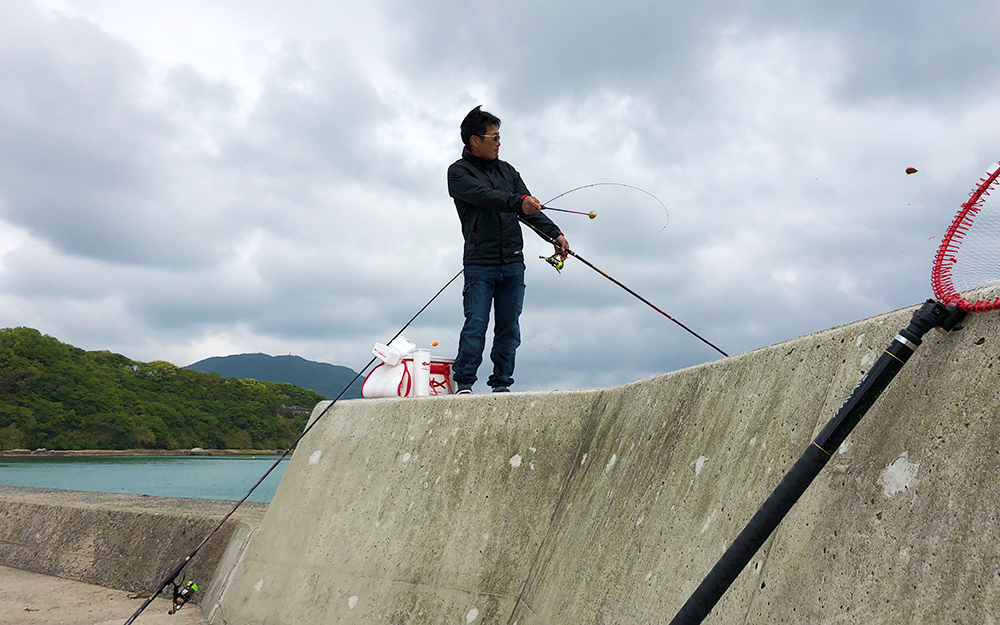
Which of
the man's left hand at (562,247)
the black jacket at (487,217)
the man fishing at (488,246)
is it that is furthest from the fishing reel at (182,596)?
the man's left hand at (562,247)

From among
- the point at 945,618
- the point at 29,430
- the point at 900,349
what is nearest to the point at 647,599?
the point at 945,618

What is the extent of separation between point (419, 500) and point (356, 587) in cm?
55

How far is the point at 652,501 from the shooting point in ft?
8.05

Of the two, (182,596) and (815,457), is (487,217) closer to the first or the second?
(182,596)

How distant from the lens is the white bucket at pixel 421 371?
4.84m

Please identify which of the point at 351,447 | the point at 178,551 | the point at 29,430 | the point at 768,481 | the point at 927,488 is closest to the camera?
the point at 927,488

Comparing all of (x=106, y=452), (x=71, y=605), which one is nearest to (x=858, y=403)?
(x=71, y=605)

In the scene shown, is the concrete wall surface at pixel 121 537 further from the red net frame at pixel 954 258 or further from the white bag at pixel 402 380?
the red net frame at pixel 954 258

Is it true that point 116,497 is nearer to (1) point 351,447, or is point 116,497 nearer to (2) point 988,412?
(1) point 351,447

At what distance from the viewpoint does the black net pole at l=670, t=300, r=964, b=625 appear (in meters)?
1.51

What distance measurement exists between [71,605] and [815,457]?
562 cm

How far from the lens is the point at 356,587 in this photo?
12.0ft

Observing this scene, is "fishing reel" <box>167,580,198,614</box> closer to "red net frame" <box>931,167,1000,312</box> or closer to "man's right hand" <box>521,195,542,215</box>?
"man's right hand" <box>521,195,542,215</box>

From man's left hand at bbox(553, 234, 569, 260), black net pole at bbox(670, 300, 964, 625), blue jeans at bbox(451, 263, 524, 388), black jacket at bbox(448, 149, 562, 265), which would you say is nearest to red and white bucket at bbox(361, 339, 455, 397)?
blue jeans at bbox(451, 263, 524, 388)
